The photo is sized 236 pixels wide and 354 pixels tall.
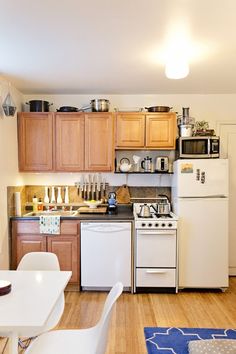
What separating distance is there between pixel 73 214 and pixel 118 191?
2.48 feet

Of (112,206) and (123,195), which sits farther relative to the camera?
(123,195)

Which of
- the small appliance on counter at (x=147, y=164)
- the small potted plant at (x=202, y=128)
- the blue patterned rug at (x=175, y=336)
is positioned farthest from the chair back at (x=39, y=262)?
the small potted plant at (x=202, y=128)

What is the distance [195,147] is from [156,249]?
1.34 m

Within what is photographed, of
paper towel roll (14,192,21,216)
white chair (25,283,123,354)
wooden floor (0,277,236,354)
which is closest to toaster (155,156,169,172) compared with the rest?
wooden floor (0,277,236,354)

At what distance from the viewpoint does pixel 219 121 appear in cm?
438

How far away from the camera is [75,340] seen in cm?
183

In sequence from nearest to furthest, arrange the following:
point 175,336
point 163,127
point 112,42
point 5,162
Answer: point 112,42 < point 175,336 < point 5,162 < point 163,127

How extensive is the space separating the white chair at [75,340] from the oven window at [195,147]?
96.9 inches

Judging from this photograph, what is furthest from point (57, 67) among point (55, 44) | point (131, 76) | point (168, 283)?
point (168, 283)

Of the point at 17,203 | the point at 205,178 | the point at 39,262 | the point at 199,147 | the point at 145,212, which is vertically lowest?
the point at 39,262

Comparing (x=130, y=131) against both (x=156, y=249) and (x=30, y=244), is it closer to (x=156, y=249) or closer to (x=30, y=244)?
(x=156, y=249)

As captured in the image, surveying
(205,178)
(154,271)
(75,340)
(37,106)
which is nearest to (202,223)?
(205,178)

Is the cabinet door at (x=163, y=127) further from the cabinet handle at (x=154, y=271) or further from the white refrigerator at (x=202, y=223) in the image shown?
the cabinet handle at (x=154, y=271)

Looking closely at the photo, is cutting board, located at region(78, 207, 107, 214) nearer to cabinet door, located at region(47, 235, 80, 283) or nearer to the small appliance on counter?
cabinet door, located at region(47, 235, 80, 283)
